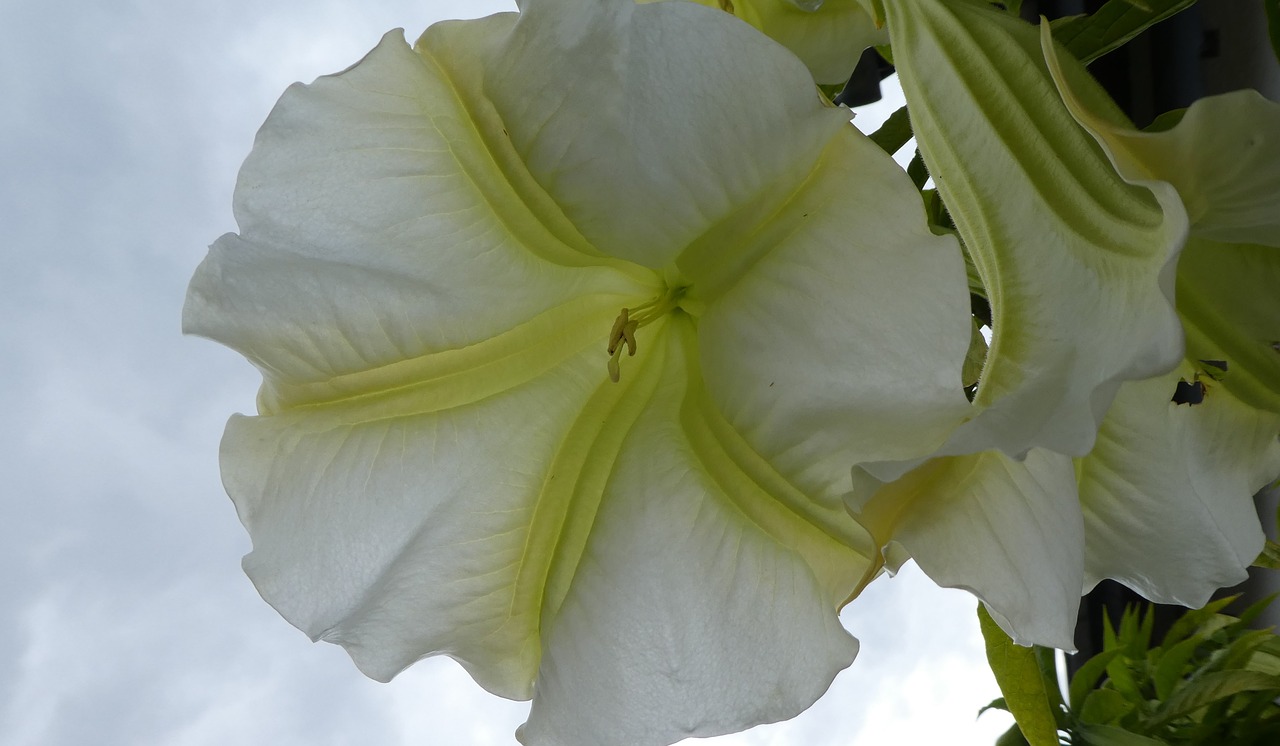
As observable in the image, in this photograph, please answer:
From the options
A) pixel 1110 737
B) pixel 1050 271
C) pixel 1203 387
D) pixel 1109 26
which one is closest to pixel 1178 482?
pixel 1203 387

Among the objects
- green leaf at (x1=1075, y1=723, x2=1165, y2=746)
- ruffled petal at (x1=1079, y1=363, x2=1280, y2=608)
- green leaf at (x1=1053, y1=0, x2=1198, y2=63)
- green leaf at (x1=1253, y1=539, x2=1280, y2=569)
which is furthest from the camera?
green leaf at (x1=1075, y1=723, x2=1165, y2=746)

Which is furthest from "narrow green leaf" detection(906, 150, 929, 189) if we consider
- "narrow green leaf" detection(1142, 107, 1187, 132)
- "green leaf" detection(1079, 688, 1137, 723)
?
"green leaf" detection(1079, 688, 1137, 723)

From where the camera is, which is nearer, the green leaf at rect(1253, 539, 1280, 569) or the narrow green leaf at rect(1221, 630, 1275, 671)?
the green leaf at rect(1253, 539, 1280, 569)

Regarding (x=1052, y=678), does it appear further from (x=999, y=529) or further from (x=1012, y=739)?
(x=999, y=529)

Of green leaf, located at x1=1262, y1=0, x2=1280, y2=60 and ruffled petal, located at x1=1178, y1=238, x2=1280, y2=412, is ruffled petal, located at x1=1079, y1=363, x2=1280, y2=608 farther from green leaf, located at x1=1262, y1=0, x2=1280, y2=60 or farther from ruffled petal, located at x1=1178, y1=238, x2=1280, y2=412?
green leaf, located at x1=1262, y1=0, x2=1280, y2=60

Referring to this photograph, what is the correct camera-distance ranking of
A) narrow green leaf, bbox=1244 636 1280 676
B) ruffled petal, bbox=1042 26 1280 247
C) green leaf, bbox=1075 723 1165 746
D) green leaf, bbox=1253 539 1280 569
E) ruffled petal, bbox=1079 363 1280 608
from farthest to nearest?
1. narrow green leaf, bbox=1244 636 1280 676
2. green leaf, bbox=1075 723 1165 746
3. green leaf, bbox=1253 539 1280 569
4. ruffled petal, bbox=1079 363 1280 608
5. ruffled petal, bbox=1042 26 1280 247

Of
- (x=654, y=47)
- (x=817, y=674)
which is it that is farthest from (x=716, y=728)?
(x=654, y=47)
